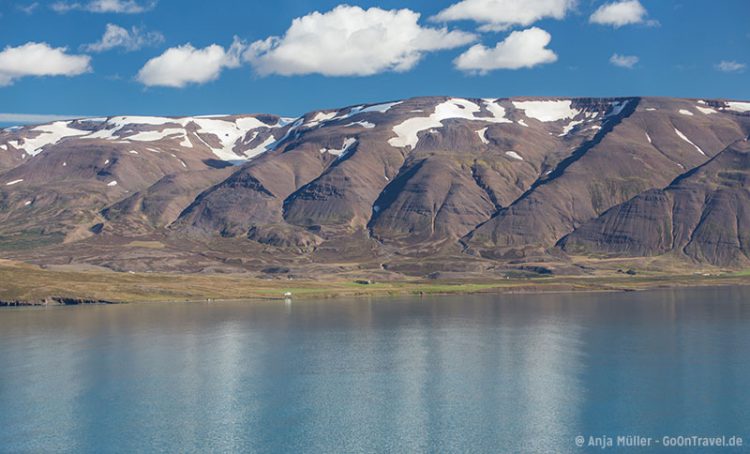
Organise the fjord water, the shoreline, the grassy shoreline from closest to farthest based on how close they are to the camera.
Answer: the fjord water, the shoreline, the grassy shoreline

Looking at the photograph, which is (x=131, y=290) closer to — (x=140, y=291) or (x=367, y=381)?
(x=140, y=291)

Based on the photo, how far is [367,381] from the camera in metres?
80.8

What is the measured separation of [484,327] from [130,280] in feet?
330

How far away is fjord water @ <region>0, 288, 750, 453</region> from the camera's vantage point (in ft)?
203

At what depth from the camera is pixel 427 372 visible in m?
85.4

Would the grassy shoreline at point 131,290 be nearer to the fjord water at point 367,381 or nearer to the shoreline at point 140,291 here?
the shoreline at point 140,291

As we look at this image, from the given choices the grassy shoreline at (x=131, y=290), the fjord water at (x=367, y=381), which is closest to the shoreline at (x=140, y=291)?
the grassy shoreline at (x=131, y=290)

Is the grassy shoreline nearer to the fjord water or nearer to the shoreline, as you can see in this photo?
the shoreline

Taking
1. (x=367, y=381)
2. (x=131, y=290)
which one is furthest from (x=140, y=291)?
(x=367, y=381)

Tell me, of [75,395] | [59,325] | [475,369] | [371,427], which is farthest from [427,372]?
[59,325]

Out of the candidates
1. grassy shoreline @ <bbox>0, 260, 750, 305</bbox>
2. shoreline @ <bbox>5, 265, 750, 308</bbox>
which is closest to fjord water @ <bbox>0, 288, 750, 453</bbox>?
shoreline @ <bbox>5, 265, 750, 308</bbox>

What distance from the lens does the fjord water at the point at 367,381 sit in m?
61.8

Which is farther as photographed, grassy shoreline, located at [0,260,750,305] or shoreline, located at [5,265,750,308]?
grassy shoreline, located at [0,260,750,305]

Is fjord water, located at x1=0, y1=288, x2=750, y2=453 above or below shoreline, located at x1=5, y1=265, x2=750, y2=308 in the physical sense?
below
